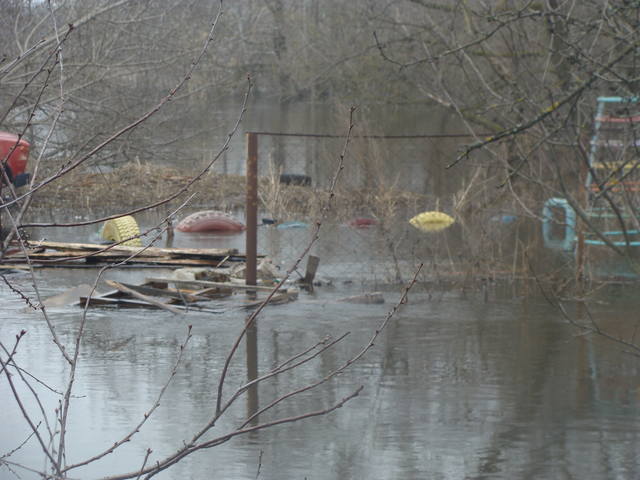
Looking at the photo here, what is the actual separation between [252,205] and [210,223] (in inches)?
239

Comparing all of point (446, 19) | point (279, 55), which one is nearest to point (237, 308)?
point (446, 19)

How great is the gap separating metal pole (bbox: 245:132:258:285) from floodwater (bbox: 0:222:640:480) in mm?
573

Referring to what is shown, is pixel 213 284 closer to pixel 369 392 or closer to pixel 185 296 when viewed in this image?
pixel 185 296

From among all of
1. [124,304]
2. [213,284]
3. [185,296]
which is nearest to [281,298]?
[213,284]

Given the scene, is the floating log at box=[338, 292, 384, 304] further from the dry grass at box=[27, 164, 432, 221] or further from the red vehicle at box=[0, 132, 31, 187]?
the red vehicle at box=[0, 132, 31, 187]

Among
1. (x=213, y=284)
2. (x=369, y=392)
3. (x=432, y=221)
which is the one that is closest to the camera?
(x=369, y=392)

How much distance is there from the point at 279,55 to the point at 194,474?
101 ft

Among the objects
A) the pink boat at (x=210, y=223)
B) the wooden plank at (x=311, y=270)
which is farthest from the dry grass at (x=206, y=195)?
the wooden plank at (x=311, y=270)

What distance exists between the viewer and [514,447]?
5.40 meters

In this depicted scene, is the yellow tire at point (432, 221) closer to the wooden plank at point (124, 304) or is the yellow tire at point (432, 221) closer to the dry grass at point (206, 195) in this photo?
the dry grass at point (206, 195)

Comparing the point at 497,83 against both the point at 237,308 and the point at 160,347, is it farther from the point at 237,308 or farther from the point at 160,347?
the point at 160,347

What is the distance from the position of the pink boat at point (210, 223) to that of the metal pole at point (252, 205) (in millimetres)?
5654

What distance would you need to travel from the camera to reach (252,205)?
8.98 metres

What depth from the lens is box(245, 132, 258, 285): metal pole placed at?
8.88 meters
